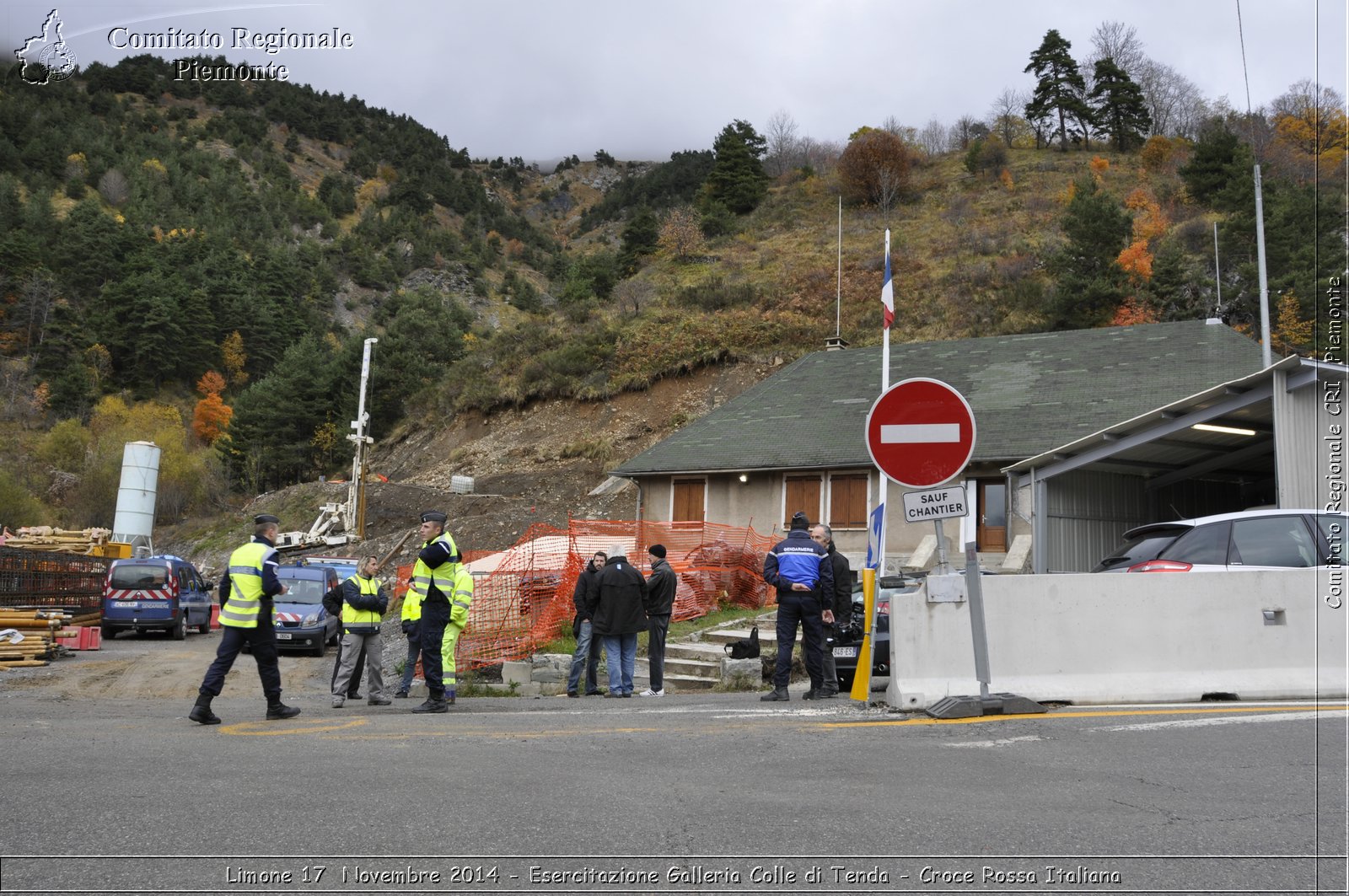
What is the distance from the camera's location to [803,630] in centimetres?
1105

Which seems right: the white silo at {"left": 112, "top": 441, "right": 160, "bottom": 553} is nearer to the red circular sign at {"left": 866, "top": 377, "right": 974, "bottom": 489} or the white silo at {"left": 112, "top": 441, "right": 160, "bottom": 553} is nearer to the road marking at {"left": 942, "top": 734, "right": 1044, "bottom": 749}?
the red circular sign at {"left": 866, "top": 377, "right": 974, "bottom": 489}

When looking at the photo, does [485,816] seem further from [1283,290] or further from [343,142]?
[343,142]

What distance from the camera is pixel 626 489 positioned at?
134 feet

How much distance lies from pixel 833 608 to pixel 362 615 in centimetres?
593

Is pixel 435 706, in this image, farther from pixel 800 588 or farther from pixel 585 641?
pixel 800 588

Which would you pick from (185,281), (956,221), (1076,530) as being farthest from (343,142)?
(1076,530)

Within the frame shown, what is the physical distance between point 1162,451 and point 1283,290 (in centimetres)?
2708

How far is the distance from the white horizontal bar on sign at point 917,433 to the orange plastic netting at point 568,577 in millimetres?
10903

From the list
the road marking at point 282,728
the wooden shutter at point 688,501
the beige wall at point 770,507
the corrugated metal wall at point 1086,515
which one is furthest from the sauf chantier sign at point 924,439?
the wooden shutter at point 688,501

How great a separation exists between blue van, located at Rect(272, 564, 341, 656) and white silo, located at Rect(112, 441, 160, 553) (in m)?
20.5

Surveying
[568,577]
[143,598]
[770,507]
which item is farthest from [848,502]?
[143,598]

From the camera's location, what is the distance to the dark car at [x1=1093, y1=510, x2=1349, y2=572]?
1024cm

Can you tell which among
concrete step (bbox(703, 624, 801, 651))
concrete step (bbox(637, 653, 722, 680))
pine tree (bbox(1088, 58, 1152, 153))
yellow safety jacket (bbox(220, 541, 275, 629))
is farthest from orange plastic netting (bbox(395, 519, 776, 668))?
pine tree (bbox(1088, 58, 1152, 153))

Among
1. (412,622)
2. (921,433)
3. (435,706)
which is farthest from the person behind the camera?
(412,622)
